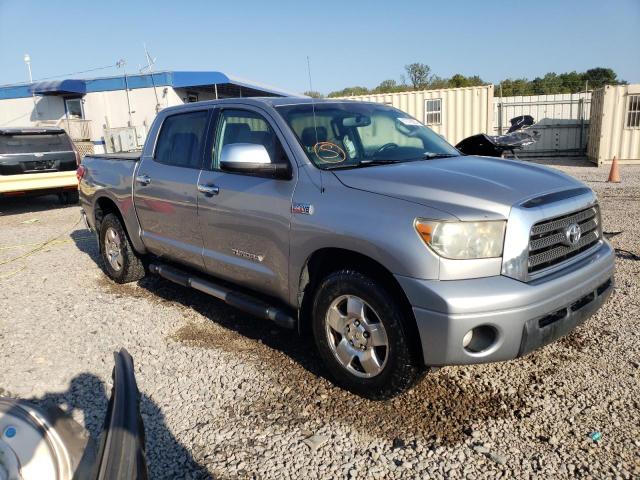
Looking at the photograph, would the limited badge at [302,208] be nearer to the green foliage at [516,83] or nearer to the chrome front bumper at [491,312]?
the chrome front bumper at [491,312]

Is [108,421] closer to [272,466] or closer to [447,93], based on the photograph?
[272,466]

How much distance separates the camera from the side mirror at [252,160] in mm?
3285

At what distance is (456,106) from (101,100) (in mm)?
15534

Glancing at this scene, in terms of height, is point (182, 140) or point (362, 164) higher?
point (182, 140)

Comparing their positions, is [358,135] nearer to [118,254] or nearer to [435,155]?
[435,155]

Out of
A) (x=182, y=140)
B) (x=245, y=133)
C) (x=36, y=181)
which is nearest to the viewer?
(x=245, y=133)

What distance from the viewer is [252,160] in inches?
130

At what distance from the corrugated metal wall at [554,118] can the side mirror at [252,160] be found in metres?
17.9

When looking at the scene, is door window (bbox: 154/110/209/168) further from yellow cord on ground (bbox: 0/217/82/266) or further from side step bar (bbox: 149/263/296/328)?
yellow cord on ground (bbox: 0/217/82/266)

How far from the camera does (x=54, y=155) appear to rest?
426 inches

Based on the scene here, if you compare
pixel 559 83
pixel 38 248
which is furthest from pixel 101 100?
pixel 559 83

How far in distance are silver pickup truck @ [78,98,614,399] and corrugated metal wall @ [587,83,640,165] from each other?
14.4m

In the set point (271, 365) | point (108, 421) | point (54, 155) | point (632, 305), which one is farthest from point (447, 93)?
point (108, 421)

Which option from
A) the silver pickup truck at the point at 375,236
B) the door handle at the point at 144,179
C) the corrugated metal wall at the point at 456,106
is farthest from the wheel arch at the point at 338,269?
the corrugated metal wall at the point at 456,106
